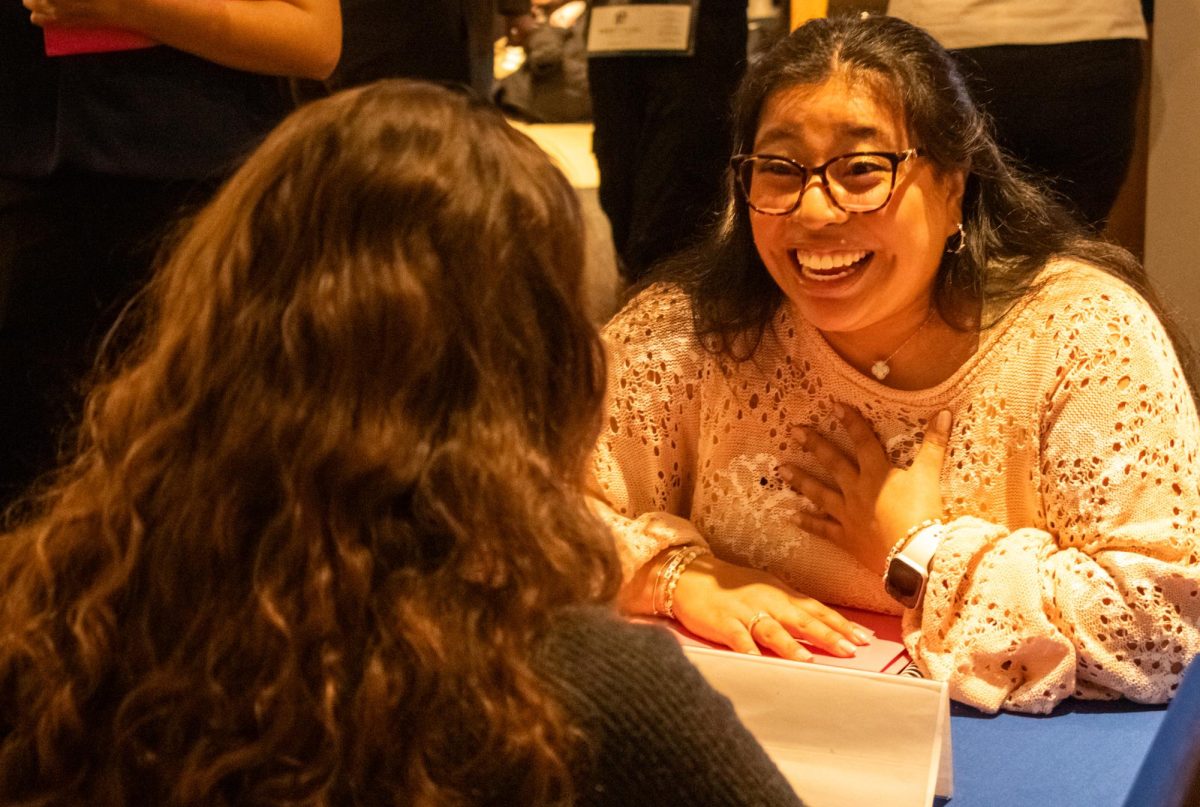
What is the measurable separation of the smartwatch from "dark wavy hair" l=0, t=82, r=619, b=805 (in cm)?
74

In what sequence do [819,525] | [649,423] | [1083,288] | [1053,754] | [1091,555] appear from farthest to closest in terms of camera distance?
[649,423] < [819,525] < [1083,288] < [1091,555] < [1053,754]

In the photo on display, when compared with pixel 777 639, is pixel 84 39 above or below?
above

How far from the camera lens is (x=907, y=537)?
65.7 inches

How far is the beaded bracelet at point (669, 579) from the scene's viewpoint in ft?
5.83

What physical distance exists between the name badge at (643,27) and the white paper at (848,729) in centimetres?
163

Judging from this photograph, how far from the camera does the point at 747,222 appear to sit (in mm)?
1936

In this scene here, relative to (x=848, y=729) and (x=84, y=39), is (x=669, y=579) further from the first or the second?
(x=84, y=39)

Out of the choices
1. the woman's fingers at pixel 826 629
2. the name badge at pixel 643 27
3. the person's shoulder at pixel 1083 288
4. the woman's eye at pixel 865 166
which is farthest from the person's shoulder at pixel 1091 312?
the name badge at pixel 643 27

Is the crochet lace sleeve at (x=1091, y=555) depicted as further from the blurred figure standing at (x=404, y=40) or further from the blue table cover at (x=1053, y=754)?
the blurred figure standing at (x=404, y=40)

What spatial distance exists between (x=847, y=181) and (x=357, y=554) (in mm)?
1027

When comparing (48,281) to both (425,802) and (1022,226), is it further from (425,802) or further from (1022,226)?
(1022,226)

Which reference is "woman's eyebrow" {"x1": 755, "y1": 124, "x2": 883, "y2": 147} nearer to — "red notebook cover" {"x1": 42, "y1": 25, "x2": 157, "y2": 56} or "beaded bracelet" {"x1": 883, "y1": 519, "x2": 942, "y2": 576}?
"beaded bracelet" {"x1": 883, "y1": 519, "x2": 942, "y2": 576}

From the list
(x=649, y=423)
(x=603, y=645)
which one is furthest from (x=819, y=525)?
(x=603, y=645)

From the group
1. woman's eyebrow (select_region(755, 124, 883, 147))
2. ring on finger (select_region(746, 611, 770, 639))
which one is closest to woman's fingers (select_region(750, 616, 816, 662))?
ring on finger (select_region(746, 611, 770, 639))
